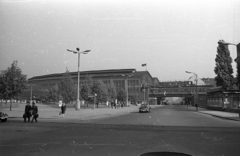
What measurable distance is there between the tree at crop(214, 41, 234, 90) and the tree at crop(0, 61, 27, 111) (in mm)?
40463

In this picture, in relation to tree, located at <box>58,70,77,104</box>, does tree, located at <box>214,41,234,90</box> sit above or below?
above

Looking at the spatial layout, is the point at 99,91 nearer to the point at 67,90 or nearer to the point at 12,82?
the point at 67,90

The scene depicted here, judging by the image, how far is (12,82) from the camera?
3550cm

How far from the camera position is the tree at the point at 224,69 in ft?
162

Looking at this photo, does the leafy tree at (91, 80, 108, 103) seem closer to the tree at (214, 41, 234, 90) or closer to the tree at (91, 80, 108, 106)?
the tree at (91, 80, 108, 106)

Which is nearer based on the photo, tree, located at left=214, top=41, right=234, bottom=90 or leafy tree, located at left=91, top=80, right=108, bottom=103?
tree, located at left=214, top=41, right=234, bottom=90

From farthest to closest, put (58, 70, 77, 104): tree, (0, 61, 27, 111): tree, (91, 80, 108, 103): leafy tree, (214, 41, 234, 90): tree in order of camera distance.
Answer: (91, 80, 108, 103): leafy tree, (58, 70, 77, 104): tree, (214, 41, 234, 90): tree, (0, 61, 27, 111): tree

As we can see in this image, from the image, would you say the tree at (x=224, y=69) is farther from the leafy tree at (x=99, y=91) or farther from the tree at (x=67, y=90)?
the tree at (x=67, y=90)

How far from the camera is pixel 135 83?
135250 millimetres

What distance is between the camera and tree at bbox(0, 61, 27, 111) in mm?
35156

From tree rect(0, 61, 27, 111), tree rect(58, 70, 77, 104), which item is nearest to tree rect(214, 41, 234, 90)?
tree rect(58, 70, 77, 104)

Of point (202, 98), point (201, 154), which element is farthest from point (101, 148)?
point (202, 98)

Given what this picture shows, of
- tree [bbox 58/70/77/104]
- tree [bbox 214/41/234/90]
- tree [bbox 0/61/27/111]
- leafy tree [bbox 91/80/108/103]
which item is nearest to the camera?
tree [bbox 0/61/27/111]

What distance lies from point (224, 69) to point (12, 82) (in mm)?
43196
